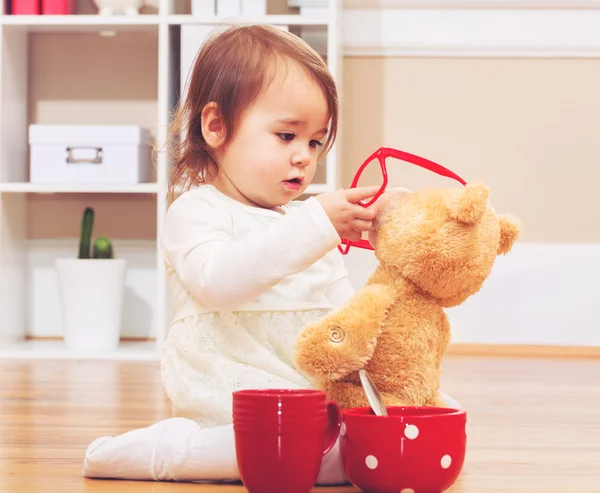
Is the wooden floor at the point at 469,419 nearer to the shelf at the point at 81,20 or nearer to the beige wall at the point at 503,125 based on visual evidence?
the beige wall at the point at 503,125

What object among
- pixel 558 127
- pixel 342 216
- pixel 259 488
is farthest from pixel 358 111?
pixel 259 488

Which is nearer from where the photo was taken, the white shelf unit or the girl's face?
the girl's face

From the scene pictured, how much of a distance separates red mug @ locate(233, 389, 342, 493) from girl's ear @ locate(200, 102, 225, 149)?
353 mm

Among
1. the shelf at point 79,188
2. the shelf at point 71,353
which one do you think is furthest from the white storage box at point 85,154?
the shelf at point 71,353

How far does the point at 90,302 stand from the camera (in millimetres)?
2104

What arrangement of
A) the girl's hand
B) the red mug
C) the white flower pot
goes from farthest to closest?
1. the white flower pot
2. the girl's hand
3. the red mug

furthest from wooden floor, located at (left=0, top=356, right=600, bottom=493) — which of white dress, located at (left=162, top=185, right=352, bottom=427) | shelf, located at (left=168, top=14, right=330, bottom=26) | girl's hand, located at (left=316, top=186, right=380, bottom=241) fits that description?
shelf, located at (left=168, top=14, right=330, bottom=26)

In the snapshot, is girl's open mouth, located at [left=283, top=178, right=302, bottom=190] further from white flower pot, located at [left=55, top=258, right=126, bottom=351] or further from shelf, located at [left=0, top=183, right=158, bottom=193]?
white flower pot, located at [left=55, top=258, right=126, bottom=351]

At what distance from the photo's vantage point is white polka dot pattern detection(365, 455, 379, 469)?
0.71m

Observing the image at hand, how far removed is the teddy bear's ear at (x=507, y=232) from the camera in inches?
32.5

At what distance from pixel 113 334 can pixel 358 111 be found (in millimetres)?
796

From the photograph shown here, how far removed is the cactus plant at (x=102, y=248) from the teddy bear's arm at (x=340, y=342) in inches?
57.4

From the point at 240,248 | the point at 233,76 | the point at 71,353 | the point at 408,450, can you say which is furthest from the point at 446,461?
the point at 71,353

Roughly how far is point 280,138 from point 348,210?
0.56ft
